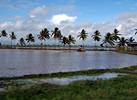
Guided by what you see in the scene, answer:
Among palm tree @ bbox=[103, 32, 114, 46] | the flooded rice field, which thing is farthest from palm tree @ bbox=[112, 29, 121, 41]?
the flooded rice field

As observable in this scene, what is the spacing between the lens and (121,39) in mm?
85312

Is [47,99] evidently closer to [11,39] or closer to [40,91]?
[40,91]

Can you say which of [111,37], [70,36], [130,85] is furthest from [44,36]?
[130,85]

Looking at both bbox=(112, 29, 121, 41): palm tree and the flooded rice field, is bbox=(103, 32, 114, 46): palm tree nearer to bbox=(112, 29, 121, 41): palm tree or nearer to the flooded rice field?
bbox=(112, 29, 121, 41): palm tree

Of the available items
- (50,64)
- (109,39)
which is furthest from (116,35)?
(50,64)

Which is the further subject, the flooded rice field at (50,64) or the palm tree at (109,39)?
the palm tree at (109,39)

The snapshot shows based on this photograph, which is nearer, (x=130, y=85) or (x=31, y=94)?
(x=31, y=94)

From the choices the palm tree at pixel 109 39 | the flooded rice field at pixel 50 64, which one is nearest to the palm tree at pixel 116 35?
the palm tree at pixel 109 39

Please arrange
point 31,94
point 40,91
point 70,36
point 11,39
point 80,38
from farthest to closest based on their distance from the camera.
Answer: point 11,39 → point 70,36 → point 80,38 → point 40,91 → point 31,94

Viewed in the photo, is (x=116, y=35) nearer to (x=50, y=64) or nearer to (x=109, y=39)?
(x=109, y=39)

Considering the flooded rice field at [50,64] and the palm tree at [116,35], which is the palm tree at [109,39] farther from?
the flooded rice field at [50,64]

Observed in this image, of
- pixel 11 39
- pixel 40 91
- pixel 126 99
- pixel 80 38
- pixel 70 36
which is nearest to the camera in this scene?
pixel 126 99

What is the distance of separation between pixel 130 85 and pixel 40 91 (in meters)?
4.95

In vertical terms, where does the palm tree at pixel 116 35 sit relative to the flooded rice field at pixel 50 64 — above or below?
above
